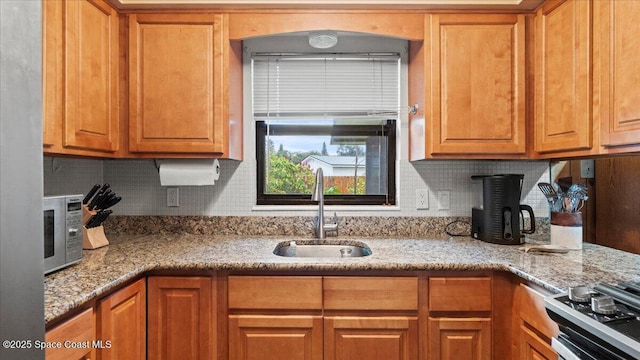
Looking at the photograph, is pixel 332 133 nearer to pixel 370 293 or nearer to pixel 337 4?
pixel 337 4

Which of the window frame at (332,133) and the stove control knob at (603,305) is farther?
the window frame at (332,133)

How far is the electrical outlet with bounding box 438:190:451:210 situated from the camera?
199 centimetres

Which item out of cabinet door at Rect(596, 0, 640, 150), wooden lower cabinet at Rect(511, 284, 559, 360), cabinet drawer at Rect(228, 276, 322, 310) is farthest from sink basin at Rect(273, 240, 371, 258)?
cabinet door at Rect(596, 0, 640, 150)

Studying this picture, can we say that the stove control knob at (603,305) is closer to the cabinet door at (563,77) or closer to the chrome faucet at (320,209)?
the cabinet door at (563,77)

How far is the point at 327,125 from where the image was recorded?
2096 millimetres

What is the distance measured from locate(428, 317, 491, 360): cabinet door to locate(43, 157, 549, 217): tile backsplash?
0.72 meters

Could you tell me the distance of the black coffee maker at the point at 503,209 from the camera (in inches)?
64.8

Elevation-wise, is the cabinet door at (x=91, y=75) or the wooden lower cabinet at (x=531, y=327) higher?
the cabinet door at (x=91, y=75)

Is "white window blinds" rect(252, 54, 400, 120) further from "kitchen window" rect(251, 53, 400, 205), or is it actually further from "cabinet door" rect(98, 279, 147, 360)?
"cabinet door" rect(98, 279, 147, 360)

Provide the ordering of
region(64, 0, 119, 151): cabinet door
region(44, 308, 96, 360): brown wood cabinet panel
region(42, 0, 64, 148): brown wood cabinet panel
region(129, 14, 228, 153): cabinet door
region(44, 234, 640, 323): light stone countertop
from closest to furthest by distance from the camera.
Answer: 1. region(44, 308, 96, 360): brown wood cabinet panel
2. region(44, 234, 640, 323): light stone countertop
3. region(42, 0, 64, 148): brown wood cabinet panel
4. region(64, 0, 119, 151): cabinet door
5. region(129, 14, 228, 153): cabinet door

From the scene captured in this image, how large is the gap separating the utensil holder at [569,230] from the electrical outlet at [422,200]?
2.11 ft

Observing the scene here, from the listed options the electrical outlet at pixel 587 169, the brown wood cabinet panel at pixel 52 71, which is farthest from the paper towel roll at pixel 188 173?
the electrical outlet at pixel 587 169

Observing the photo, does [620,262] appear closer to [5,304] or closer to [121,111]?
[5,304]

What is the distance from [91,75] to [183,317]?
1.16 m
